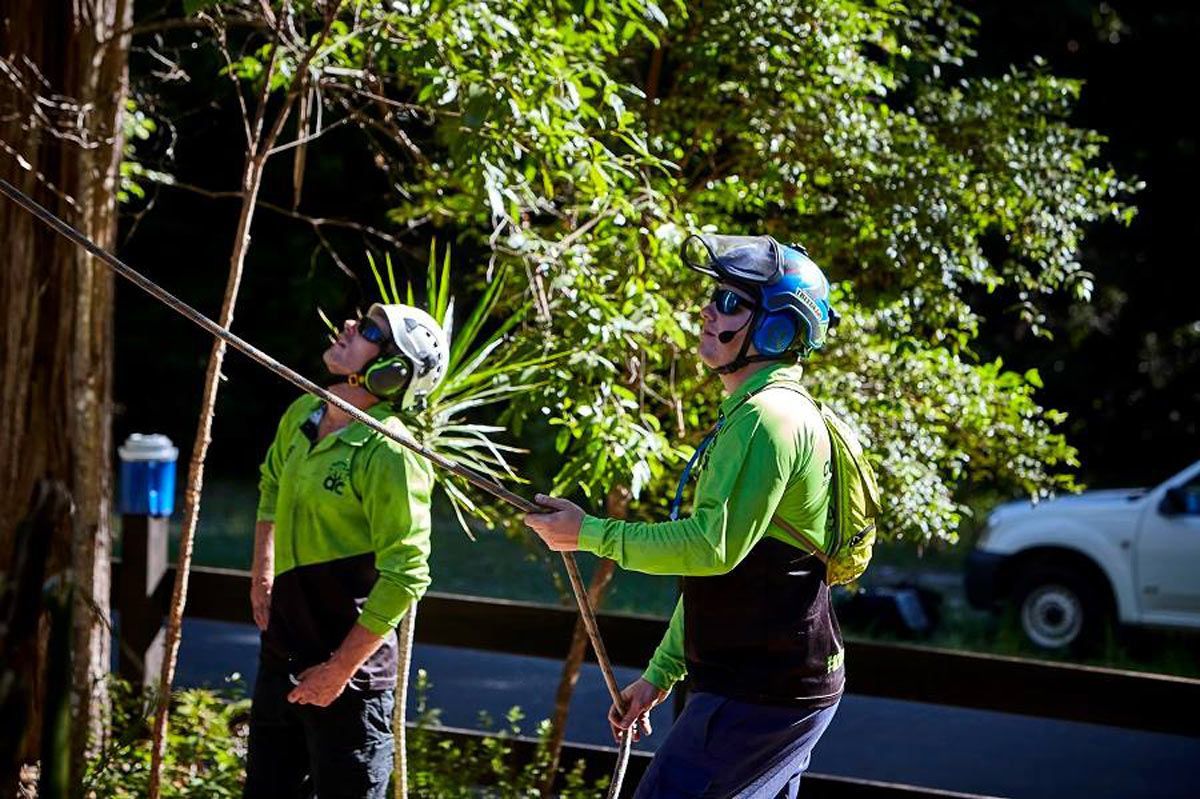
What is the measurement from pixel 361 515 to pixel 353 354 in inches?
18.5

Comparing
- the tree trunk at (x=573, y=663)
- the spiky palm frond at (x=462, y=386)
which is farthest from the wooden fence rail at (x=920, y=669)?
the spiky palm frond at (x=462, y=386)

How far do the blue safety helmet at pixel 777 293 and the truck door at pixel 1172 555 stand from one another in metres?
8.02

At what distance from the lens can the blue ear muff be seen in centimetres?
369

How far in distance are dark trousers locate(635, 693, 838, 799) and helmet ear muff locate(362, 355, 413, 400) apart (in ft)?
4.57

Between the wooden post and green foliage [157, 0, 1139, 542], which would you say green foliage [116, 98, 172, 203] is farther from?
the wooden post

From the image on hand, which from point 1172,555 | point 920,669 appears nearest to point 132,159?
point 920,669

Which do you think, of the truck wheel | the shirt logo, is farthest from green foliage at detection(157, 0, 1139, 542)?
the truck wheel

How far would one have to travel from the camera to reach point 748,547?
11.3ft

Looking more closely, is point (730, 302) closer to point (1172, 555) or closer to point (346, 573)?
point (346, 573)

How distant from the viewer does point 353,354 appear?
→ 178 inches

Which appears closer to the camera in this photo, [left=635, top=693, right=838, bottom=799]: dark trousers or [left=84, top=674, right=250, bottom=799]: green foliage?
[left=635, top=693, right=838, bottom=799]: dark trousers

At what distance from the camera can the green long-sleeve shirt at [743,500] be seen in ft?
11.2

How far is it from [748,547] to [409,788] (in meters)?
2.92

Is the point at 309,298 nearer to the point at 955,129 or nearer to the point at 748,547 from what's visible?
the point at 955,129
